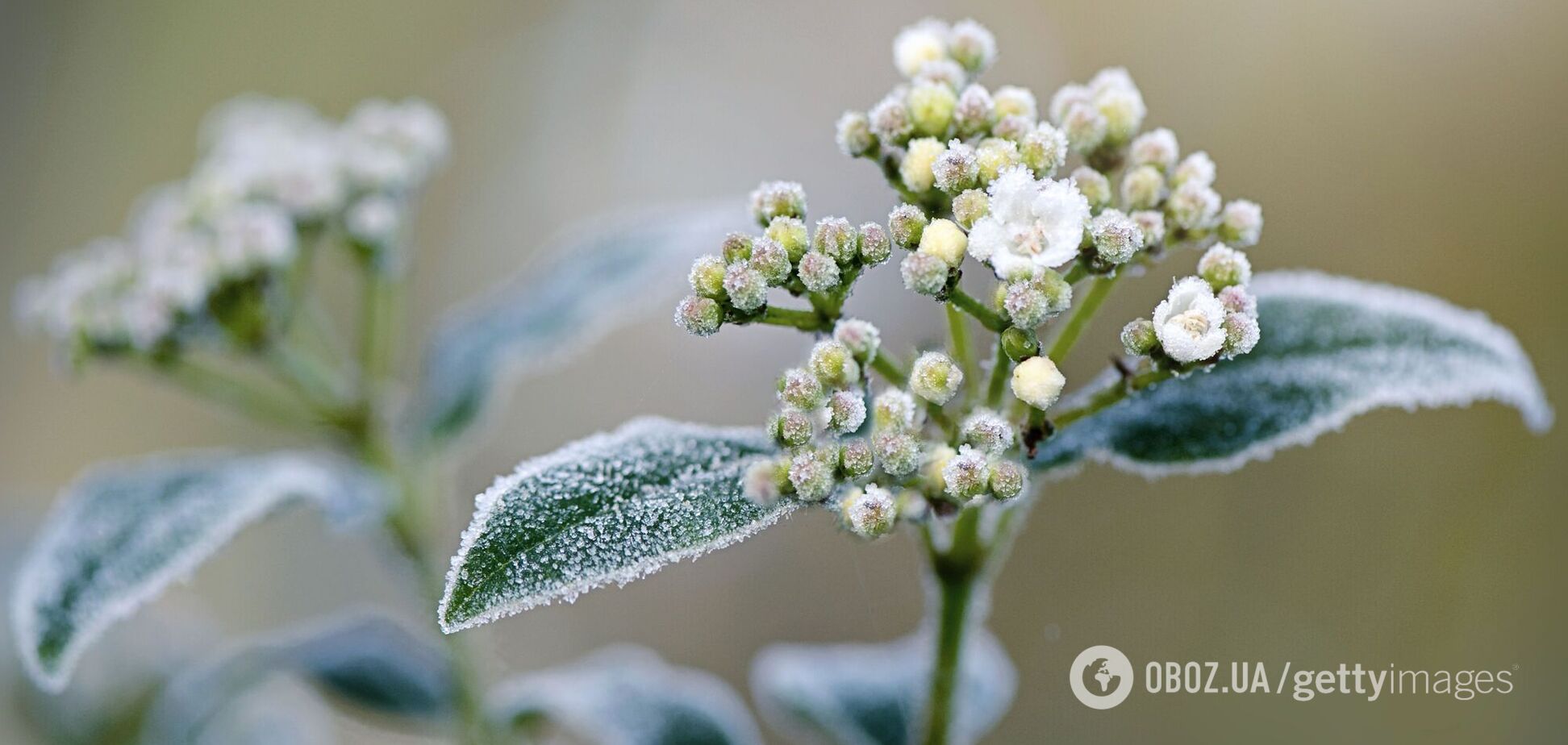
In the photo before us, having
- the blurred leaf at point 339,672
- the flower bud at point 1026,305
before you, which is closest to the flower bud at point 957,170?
the flower bud at point 1026,305

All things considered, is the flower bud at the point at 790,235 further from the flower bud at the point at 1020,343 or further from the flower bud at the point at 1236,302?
the flower bud at the point at 1236,302

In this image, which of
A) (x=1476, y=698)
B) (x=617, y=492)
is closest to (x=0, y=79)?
(x=617, y=492)

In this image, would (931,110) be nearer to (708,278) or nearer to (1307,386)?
(708,278)

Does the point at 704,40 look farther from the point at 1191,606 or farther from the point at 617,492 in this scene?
the point at 617,492

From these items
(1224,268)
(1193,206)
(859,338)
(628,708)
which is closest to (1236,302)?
(1224,268)

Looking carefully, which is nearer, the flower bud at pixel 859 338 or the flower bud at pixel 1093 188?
the flower bud at pixel 859 338

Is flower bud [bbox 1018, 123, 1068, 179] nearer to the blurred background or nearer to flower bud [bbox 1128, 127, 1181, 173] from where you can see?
flower bud [bbox 1128, 127, 1181, 173]

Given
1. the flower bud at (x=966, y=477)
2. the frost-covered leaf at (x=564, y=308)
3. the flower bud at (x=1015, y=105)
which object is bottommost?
the flower bud at (x=966, y=477)
